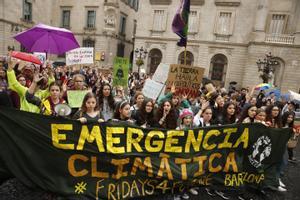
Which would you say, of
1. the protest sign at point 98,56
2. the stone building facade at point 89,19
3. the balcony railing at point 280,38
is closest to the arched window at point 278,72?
the balcony railing at point 280,38

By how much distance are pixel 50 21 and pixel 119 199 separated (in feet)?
120

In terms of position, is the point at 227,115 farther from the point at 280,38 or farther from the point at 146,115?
the point at 280,38

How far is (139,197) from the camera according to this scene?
12.4ft

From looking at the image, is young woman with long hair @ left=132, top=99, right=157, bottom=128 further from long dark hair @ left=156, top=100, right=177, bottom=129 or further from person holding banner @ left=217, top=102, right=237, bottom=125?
person holding banner @ left=217, top=102, right=237, bottom=125

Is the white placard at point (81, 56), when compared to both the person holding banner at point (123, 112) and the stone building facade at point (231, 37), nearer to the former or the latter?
the person holding banner at point (123, 112)

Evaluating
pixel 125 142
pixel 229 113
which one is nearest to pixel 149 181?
pixel 125 142

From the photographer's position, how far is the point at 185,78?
20.9ft

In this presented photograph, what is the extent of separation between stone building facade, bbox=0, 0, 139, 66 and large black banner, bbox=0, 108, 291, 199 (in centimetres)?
2860

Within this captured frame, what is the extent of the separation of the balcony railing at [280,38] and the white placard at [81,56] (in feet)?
71.0

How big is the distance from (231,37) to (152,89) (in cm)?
2297

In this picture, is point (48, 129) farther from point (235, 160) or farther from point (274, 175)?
point (274, 175)

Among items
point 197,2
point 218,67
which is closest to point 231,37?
point 218,67

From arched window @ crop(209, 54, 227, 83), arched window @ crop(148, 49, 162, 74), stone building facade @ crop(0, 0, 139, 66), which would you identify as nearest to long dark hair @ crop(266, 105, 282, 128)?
arched window @ crop(209, 54, 227, 83)

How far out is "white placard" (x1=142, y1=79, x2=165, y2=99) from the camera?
5.89 meters
